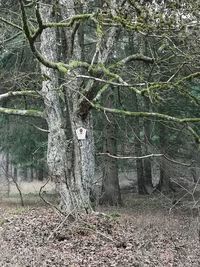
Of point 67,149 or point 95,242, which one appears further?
point 67,149

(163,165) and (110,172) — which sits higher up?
(163,165)

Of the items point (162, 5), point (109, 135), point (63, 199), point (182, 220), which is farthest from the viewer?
point (109, 135)

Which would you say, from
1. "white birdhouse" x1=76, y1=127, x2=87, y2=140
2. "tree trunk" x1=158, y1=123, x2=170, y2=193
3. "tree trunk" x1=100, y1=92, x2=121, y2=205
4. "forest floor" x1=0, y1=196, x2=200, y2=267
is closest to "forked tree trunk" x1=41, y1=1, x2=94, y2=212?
"white birdhouse" x1=76, y1=127, x2=87, y2=140

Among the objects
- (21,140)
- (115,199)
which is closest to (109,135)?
(115,199)

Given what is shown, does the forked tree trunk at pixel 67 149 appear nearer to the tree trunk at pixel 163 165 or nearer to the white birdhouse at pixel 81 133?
the white birdhouse at pixel 81 133

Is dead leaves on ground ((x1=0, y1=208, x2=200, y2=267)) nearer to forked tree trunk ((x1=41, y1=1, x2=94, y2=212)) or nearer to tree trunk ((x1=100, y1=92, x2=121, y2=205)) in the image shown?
forked tree trunk ((x1=41, y1=1, x2=94, y2=212))

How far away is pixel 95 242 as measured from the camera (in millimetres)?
10539

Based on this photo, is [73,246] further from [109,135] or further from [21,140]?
[21,140]

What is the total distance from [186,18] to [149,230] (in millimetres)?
6314

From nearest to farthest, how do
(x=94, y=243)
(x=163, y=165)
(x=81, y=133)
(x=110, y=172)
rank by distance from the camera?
(x=94, y=243), (x=81, y=133), (x=163, y=165), (x=110, y=172)

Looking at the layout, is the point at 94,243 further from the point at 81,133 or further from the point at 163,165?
the point at 163,165

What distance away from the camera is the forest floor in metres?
9.11

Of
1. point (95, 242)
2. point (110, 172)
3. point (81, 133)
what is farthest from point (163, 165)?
point (95, 242)

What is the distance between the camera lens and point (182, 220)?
51.1 ft
